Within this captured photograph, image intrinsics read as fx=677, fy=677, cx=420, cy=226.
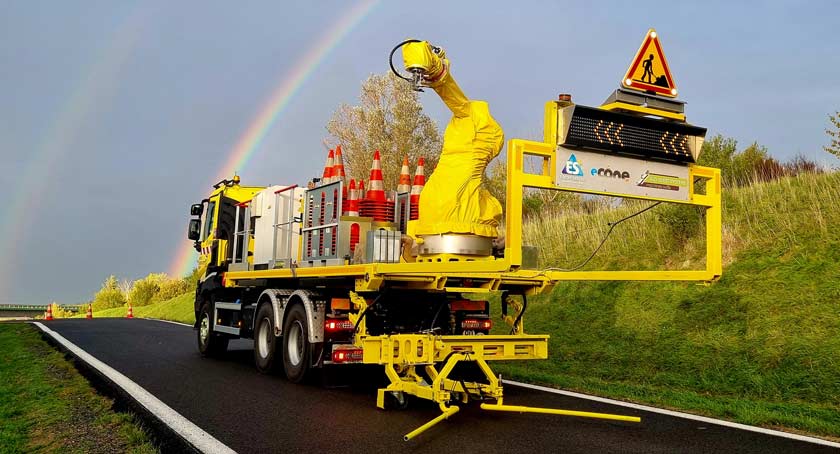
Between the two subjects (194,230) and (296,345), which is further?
(194,230)

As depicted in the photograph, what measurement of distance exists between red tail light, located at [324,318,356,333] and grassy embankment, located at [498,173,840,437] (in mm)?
2831

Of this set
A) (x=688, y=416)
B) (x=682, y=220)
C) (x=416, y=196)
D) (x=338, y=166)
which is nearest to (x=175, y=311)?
(x=682, y=220)

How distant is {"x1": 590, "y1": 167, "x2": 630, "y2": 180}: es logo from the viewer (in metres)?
6.12

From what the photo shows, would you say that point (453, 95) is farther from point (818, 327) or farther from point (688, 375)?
point (818, 327)

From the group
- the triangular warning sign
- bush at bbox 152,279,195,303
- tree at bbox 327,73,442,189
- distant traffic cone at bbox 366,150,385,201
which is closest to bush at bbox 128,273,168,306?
bush at bbox 152,279,195,303

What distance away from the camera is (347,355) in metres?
8.24

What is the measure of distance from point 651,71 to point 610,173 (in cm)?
126

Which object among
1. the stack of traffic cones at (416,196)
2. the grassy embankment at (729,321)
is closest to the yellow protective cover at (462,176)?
the stack of traffic cones at (416,196)

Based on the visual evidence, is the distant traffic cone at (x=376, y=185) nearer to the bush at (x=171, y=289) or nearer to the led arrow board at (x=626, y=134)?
the led arrow board at (x=626, y=134)

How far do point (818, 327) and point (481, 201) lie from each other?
5281 millimetres

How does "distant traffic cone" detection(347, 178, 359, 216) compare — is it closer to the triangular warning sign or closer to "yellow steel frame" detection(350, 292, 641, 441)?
"yellow steel frame" detection(350, 292, 641, 441)

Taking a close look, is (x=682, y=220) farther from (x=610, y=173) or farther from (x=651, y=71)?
(x=610, y=173)

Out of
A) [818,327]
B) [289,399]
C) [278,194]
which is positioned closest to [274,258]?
[278,194]

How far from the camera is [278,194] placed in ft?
37.4
